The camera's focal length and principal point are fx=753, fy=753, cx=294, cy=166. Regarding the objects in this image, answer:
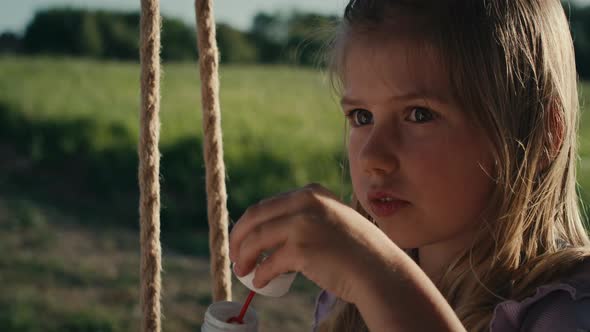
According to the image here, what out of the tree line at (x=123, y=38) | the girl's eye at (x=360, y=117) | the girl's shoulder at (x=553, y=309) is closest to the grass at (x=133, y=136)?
the tree line at (x=123, y=38)

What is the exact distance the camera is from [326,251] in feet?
1.84

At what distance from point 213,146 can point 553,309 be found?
1.19ft

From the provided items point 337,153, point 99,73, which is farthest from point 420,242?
point 99,73

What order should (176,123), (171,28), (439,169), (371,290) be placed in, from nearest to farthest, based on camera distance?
(371,290) < (439,169) < (176,123) < (171,28)

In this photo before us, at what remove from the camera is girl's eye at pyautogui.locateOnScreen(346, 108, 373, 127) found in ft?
2.62

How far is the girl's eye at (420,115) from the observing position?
2.47 ft

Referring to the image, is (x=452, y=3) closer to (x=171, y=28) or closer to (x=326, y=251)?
(x=326, y=251)

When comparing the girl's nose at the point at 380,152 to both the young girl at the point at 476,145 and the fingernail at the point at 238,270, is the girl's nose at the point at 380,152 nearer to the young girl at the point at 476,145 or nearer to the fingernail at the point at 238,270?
the young girl at the point at 476,145

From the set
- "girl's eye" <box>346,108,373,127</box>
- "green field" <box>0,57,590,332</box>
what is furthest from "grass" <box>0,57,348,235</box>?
"girl's eye" <box>346,108,373,127</box>

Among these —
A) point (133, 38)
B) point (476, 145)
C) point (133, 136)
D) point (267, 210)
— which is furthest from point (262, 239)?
point (133, 38)

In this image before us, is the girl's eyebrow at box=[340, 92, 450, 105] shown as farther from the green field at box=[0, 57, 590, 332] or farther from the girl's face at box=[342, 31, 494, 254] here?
the green field at box=[0, 57, 590, 332]

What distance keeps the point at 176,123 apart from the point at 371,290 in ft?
9.10

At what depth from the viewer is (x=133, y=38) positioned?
157 inches

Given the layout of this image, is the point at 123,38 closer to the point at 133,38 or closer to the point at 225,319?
the point at 133,38
